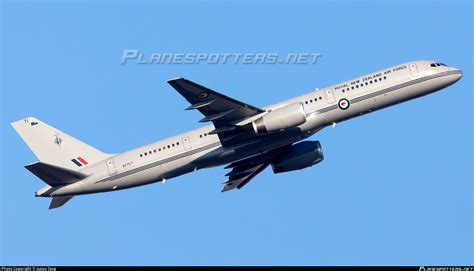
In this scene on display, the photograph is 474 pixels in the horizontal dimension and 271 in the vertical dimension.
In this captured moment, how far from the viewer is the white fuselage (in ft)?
197

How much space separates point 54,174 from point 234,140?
47.9 ft

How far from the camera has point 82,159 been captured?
65.6 m

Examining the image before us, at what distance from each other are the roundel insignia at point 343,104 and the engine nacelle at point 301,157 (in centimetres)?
628

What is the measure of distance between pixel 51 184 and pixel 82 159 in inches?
156

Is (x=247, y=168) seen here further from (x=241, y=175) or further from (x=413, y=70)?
(x=413, y=70)

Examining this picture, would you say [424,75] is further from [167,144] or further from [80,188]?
[80,188]

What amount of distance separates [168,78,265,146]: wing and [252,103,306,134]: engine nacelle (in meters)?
1.14

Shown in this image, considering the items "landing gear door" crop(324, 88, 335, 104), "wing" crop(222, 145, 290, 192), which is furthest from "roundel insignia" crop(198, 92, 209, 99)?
"landing gear door" crop(324, 88, 335, 104)

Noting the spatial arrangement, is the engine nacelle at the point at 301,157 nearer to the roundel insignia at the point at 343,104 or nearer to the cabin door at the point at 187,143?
the roundel insignia at the point at 343,104

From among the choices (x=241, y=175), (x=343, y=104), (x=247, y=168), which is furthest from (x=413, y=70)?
(x=241, y=175)

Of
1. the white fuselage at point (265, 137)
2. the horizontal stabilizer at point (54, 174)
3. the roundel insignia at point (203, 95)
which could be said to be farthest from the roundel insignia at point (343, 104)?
the horizontal stabilizer at point (54, 174)

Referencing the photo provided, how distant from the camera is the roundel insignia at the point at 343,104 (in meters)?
59.9

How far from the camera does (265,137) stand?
61.1 metres

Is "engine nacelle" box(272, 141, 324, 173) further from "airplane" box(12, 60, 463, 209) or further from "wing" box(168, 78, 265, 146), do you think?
"wing" box(168, 78, 265, 146)
